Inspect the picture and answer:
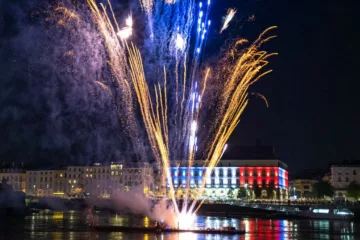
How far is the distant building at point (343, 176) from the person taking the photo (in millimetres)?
113625

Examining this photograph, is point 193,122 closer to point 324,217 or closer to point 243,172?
point 324,217

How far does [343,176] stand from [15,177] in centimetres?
9342

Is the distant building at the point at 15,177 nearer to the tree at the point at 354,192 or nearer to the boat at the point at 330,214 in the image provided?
the tree at the point at 354,192

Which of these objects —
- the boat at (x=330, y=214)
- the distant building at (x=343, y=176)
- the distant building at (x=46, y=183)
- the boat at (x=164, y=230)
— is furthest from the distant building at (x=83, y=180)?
the boat at (x=164, y=230)

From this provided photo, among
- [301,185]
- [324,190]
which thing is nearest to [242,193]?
[324,190]

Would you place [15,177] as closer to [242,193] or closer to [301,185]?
[242,193]

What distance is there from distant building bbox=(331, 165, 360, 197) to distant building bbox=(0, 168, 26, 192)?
8839 cm

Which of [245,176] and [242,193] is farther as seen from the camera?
[245,176]

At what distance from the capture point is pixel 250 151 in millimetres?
138375

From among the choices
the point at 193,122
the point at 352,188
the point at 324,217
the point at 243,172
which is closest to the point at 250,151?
the point at 243,172

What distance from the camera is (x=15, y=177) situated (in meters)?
146

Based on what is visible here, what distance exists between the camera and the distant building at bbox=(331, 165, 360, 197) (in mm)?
113625

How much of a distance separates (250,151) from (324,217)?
71.7 metres

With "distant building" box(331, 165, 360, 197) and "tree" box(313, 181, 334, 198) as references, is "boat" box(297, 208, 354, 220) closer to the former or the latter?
"tree" box(313, 181, 334, 198)
